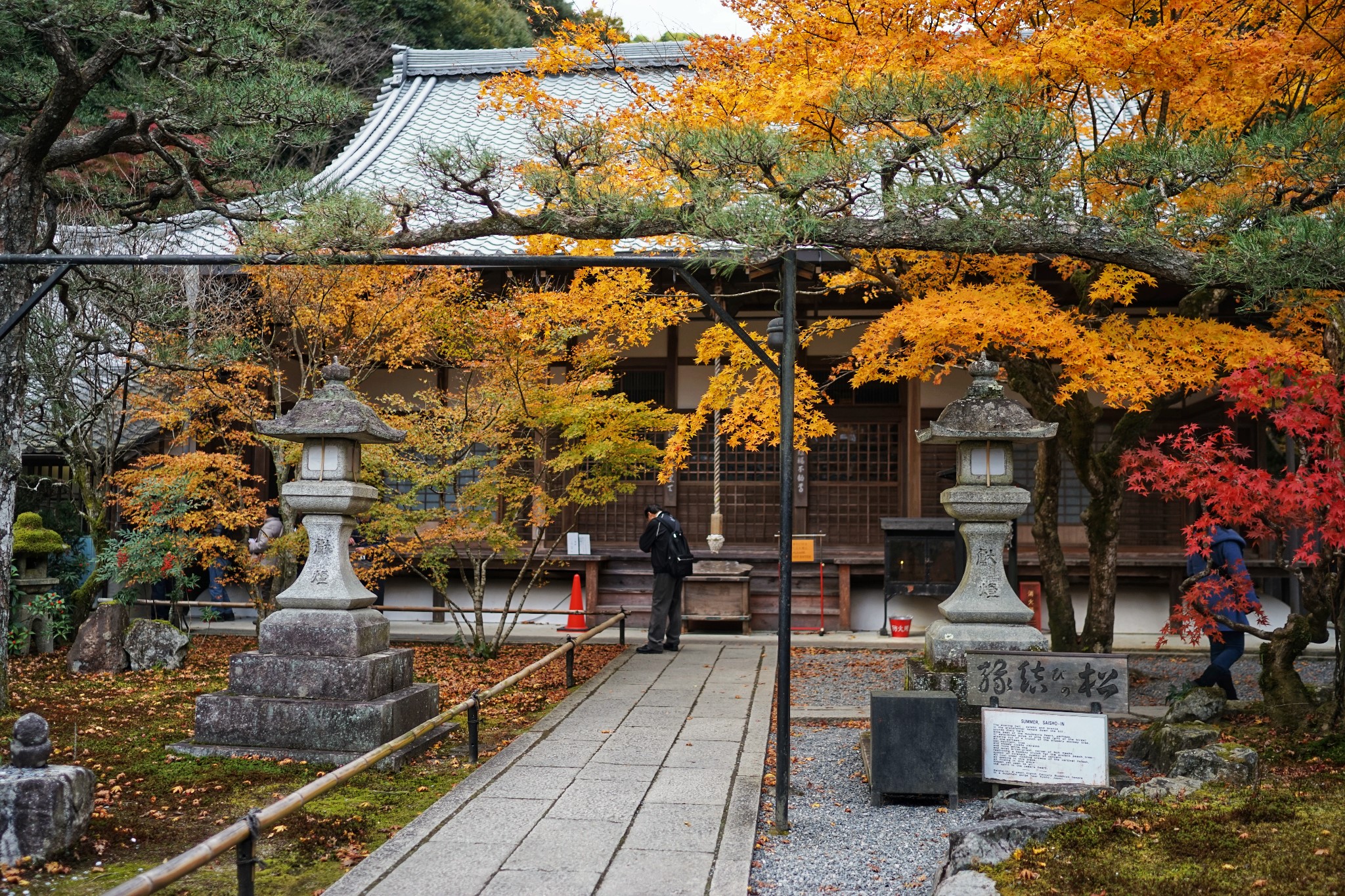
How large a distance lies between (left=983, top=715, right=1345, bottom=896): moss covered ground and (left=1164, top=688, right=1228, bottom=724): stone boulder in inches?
90.4

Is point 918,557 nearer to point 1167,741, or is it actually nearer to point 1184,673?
point 1184,673

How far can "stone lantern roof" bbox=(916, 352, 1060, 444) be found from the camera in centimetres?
688

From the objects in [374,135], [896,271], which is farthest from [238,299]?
[896,271]

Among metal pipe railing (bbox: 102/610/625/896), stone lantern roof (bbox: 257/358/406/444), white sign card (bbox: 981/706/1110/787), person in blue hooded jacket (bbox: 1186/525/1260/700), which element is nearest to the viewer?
metal pipe railing (bbox: 102/610/625/896)

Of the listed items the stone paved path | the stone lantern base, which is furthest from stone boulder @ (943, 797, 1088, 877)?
the stone lantern base

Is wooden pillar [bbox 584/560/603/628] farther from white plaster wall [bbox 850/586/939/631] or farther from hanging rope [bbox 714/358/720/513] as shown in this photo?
white plaster wall [bbox 850/586/939/631]

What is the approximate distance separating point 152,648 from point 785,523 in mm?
8305

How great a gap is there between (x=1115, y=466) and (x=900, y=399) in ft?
16.2

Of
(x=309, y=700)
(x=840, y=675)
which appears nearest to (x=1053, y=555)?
(x=840, y=675)

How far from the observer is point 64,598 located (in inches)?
491

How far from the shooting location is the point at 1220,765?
5602 millimetres

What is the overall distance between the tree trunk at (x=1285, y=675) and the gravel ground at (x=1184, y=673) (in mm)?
1561

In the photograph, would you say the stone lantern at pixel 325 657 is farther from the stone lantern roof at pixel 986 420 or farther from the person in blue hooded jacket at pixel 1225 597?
the person in blue hooded jacket at pixel 1225 597

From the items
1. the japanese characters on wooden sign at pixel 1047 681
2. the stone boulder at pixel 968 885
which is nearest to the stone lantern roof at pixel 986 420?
the japanese characters on wooden sign at pixel 1047 681
